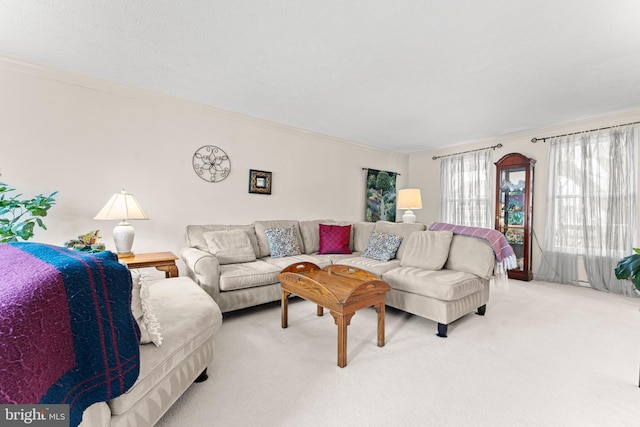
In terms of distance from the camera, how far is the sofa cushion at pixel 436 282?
7.44ft

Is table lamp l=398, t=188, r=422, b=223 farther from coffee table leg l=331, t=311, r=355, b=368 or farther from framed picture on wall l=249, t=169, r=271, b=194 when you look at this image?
coffee table leg l=331, t=311, r=355, b=368

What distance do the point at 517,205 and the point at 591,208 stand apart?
83 centimetres

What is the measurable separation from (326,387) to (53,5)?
2954 mm

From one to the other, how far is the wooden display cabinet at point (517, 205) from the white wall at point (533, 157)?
0.17 m

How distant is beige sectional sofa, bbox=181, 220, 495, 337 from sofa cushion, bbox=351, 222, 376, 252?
1.11ft

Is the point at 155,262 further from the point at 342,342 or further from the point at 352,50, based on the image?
the point at 352,50

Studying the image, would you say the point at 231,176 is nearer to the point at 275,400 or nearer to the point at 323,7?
the point at 323,7

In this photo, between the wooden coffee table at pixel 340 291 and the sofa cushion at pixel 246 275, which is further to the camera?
the sofa cushion at pixel 246 275

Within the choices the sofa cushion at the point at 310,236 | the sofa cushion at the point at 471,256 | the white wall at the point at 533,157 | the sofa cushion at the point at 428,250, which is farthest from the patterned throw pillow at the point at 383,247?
the white wall at the point at 533,157

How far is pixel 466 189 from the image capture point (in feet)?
16.3

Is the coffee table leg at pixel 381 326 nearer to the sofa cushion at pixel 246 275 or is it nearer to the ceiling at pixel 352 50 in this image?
the sofa cushion at pixel 246 275

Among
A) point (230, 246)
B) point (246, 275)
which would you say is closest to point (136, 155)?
point (230, 246)

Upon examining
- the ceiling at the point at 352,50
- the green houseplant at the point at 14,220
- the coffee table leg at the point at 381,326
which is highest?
the ceiling at the point at 352,50

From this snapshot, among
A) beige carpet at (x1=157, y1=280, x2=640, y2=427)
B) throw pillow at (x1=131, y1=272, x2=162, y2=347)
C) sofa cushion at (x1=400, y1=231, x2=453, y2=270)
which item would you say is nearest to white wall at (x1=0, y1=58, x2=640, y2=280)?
beige carpet at (x1=157, y1=280, x2=640, y2=427)
